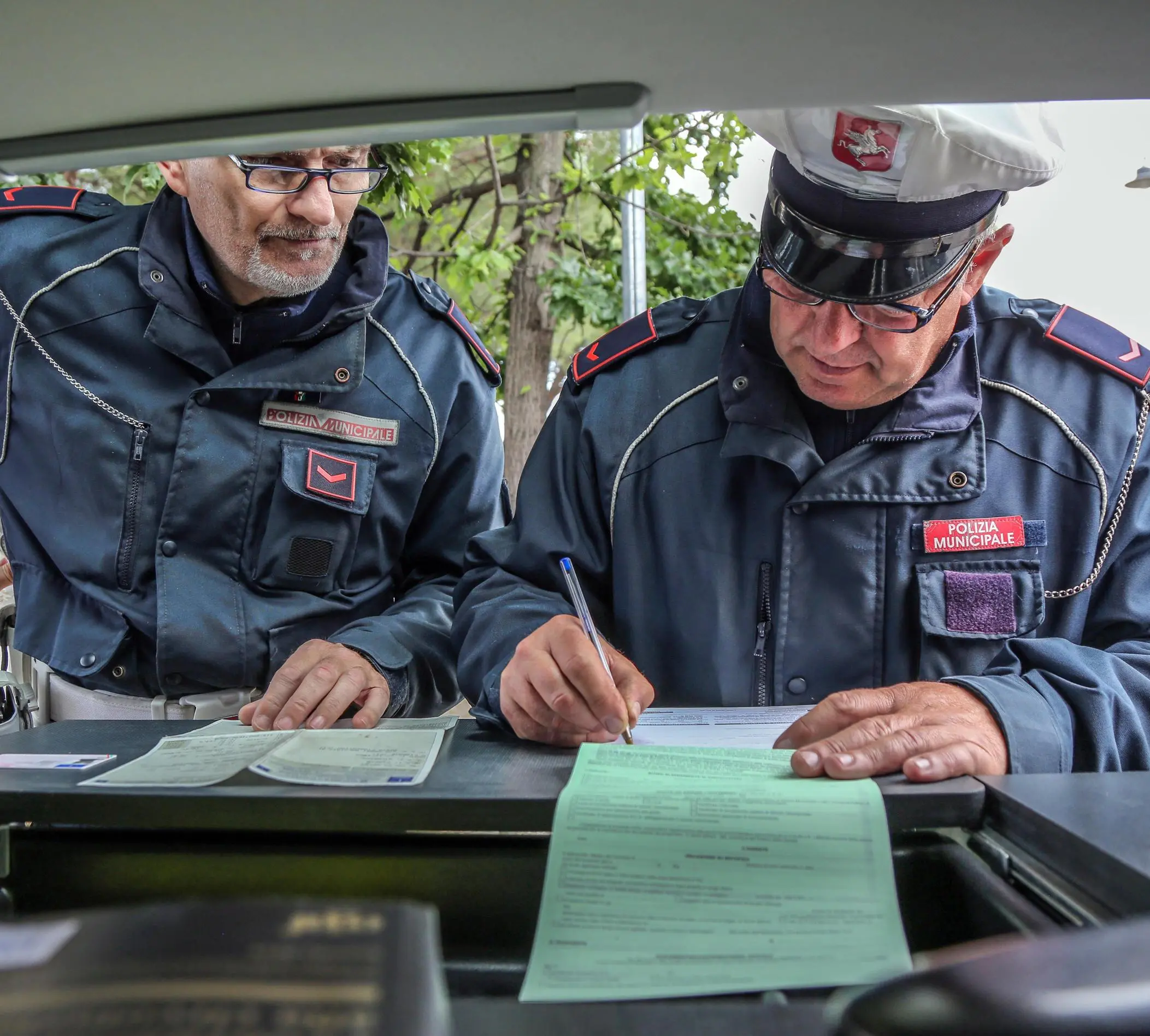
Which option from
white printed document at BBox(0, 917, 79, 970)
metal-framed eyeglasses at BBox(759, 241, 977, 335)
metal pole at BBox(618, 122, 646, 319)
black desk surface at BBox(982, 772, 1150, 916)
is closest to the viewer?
white printed document at BBox(0, 917, 79, 970)

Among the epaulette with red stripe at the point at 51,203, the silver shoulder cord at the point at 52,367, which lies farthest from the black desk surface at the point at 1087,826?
the epaulette with red stripe at the point at 51,203

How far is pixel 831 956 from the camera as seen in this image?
73cm

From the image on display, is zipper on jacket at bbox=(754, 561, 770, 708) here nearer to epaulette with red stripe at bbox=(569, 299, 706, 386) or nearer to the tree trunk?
epaulette with red stripe at bbox=(569, 299, 706, 386)

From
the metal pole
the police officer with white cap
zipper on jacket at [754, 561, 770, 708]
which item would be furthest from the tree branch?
zipper on jacket at [754, 561, 770, 708]

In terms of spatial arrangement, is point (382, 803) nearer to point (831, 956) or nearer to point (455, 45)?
point (831, 956)

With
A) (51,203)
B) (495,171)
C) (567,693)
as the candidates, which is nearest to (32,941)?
(567,693)

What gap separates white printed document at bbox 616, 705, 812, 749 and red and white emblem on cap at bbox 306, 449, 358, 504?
2.54ft

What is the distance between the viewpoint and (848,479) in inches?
62.4

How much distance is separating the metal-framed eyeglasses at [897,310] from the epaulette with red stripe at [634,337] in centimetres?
35

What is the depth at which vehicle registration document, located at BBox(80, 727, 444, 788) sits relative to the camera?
96cm

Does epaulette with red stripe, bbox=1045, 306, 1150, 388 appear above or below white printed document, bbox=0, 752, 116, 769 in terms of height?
above

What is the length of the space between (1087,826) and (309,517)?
59.7 inches

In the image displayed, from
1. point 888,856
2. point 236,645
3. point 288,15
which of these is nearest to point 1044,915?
point 888,856

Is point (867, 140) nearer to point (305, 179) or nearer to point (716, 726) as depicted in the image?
point (716, 726)
